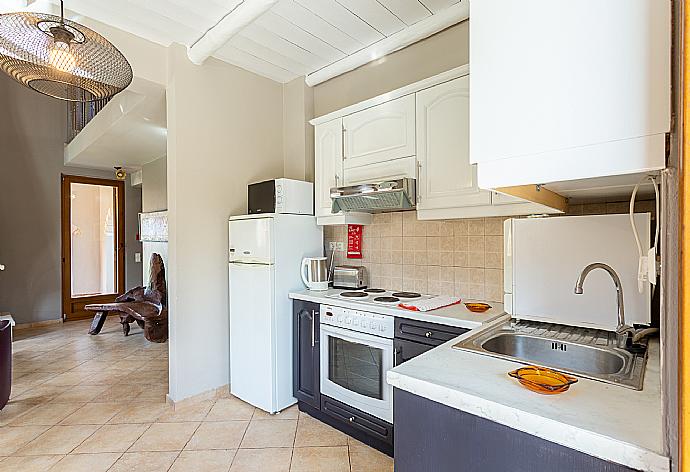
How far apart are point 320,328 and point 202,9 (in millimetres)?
2155

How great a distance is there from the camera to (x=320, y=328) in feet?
8.49

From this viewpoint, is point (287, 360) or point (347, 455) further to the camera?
point (287, 360)

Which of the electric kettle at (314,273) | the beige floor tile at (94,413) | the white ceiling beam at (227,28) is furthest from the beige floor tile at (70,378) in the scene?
the white ceiling beam at (227,28)

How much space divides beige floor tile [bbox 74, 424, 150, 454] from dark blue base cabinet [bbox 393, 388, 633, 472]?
197cm

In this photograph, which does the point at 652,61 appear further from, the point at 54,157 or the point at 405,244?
the point at 54,157

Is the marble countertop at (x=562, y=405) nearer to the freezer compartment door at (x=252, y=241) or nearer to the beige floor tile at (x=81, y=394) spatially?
the freezer compartment door at (x=252, y=241)

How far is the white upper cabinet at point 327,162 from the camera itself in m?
2.85


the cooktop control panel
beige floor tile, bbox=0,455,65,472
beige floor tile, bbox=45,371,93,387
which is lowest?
beige floor tile, bbox=45,371,93,387

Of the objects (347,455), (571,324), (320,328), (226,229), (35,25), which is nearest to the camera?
(35,25)

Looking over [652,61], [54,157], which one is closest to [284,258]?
[652,61]

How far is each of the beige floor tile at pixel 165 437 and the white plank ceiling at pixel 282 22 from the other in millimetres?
2633

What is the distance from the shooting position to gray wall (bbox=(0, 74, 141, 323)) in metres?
5.20

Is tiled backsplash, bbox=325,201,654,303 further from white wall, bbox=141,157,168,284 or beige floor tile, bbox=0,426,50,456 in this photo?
white wall, bbox=141,157,168,284

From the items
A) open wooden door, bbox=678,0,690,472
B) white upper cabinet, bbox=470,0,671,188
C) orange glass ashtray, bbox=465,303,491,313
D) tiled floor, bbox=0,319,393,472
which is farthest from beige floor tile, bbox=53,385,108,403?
open wooden door, bbox=678,0,690,472
